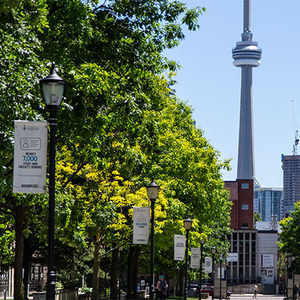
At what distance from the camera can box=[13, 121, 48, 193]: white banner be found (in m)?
13.1

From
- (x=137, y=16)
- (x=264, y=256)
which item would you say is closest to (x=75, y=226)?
(x=137, y=16)

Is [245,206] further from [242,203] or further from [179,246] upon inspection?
[179,246]

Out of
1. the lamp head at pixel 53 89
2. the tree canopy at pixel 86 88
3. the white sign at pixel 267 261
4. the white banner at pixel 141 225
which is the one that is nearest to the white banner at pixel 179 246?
the tree canopy at pixel 86 88

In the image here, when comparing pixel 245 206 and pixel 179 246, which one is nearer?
pixel 179 246

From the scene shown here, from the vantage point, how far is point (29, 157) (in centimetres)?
1314

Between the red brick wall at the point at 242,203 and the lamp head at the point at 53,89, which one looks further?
the red brick wall at the point at 242,203

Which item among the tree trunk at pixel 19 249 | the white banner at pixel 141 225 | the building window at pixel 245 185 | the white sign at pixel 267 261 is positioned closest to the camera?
the white banner at pixel 141 225

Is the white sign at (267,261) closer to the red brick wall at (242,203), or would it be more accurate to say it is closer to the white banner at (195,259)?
the red brick wall at (242,203)

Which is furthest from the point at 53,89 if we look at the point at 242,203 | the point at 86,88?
the point at 242,203

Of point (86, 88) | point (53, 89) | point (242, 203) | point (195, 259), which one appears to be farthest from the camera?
point (242, 203)

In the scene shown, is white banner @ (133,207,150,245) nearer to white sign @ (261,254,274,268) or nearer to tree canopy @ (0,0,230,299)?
tree canopy @ (0,0,230,299)

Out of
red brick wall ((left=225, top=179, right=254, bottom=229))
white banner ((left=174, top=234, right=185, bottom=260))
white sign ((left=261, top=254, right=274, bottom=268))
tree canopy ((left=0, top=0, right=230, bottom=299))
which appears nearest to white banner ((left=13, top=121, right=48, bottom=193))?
tree canopy ((left=0, top=0, right=230, bottom=299))

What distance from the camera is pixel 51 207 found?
13078 millimetres

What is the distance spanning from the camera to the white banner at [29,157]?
13.1 meters
